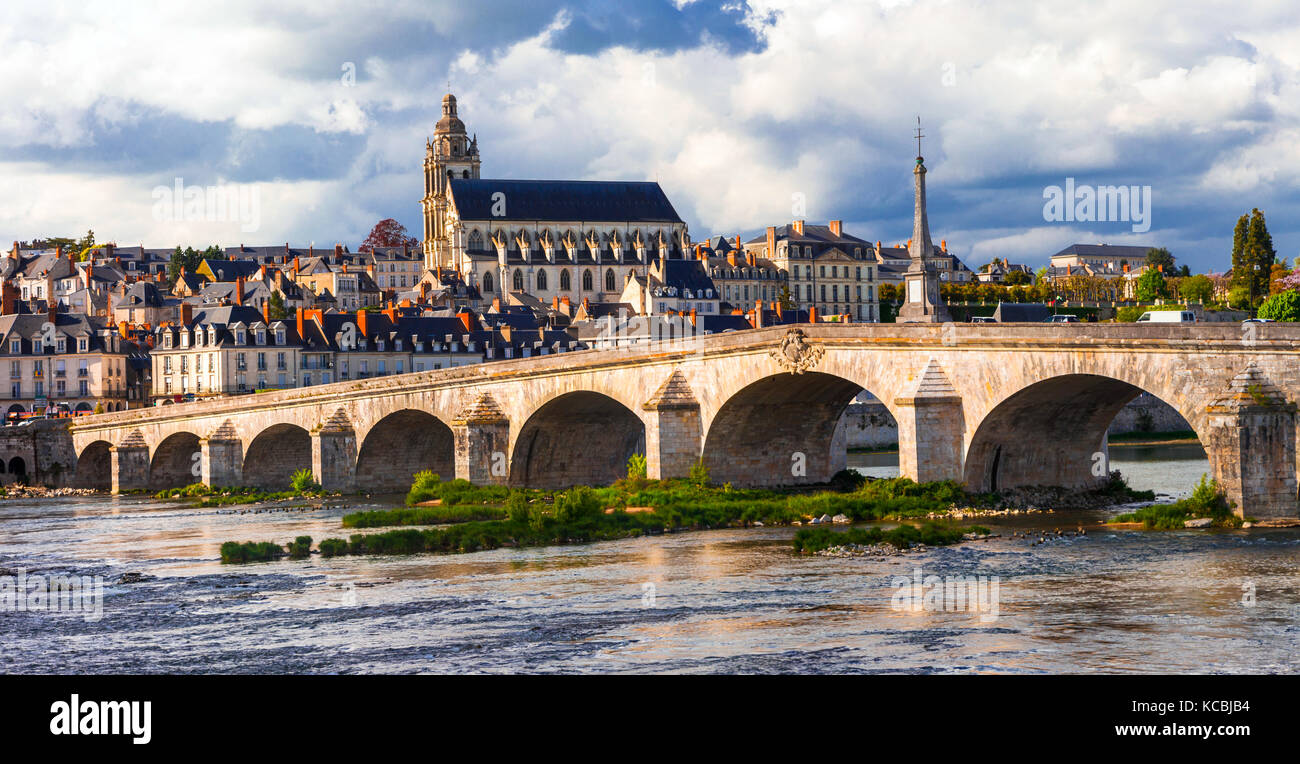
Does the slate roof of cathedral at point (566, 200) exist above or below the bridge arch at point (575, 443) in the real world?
above

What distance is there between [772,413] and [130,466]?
3663 centimetres

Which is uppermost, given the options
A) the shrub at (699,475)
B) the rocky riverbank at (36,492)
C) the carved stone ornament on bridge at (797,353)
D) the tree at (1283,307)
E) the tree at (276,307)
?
the tree at (276,307)

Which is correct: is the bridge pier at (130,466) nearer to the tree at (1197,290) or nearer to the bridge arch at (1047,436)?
the bridge arch at (1047,436)

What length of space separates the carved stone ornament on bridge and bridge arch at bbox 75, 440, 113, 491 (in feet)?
145

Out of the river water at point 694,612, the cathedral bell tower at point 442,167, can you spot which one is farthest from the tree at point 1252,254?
the cathedral bell tower at point 442,167

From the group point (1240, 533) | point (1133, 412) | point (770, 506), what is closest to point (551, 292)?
point (1133, 412)

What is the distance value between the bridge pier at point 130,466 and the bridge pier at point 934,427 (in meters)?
44.4

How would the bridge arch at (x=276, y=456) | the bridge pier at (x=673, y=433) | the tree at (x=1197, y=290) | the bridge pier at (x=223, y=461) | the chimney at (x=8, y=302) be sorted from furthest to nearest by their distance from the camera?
the tree at (x=1197, y=290), the chimney at (x=8, y=302), the bridge arch at (x=276, y=456), the bridge pier at (x=223, y=461), the bridge pier at (x=673, y=433)

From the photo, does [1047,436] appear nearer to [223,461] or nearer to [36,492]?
[223,461]

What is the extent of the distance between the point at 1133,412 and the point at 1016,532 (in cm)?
5254

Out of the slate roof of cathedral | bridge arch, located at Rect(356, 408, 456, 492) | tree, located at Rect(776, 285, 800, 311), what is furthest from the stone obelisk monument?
the slate roof of cathedral

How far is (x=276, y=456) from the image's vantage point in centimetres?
6912

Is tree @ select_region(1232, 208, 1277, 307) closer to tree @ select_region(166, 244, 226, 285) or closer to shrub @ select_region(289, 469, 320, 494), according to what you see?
shrub @ select_region(289, 469, 320, 494)

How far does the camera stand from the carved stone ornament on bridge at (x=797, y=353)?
141 feet
